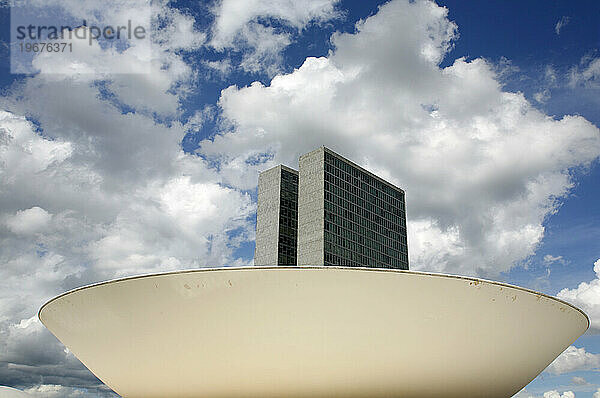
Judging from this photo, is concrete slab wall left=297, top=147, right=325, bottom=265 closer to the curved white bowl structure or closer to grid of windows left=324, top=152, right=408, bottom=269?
grid of windows left=324, top=152, right=408, bottom=269

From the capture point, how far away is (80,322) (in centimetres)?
1330

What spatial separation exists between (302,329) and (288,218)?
62817 millimetres

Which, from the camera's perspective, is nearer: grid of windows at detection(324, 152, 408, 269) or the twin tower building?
the twin tower building

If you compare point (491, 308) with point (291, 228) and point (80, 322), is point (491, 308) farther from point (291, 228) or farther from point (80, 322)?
point (291, 228)

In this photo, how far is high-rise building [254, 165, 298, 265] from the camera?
71.7 m

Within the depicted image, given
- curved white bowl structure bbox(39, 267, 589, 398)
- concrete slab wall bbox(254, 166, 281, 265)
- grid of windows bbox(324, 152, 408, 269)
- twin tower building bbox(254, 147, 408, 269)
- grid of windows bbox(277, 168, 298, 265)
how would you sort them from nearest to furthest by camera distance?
curved white bowl structure bbox(39, 267, 589, 398) < twin tower building bbox(254, 147, 408, 269) < grid of windows bbox(324, 152, 408, 269) < grid of windows bbox(277, 168, 298, 265) < concrete slab wall bbox(254, 166, 281, 265)

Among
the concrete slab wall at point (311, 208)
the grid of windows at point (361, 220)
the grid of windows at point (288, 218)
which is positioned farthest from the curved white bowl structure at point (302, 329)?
the grid of windows at point (288, 218)

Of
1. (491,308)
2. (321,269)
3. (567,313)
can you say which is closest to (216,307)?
(321,269)

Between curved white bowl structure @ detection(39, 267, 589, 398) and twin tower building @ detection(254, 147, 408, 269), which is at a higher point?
twin tower building @ detection(254, 147, 408, 269)

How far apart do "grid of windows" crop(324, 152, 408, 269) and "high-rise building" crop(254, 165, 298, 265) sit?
7.26m

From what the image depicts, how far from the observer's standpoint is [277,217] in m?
72.9

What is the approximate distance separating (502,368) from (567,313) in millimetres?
2393

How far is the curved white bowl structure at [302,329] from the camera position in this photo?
36.2 feet

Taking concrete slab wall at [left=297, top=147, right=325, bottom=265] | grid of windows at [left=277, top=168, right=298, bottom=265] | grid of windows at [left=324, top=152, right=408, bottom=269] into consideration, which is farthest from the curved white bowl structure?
grid of windows at [left=277, top=168, right=298, bottom=265]
